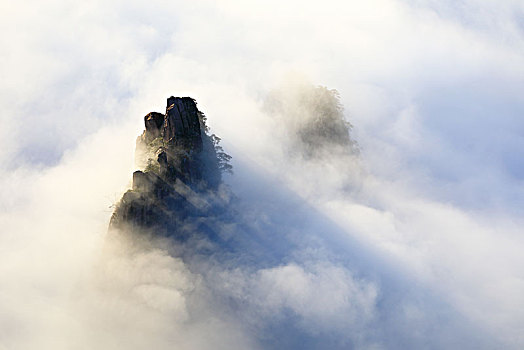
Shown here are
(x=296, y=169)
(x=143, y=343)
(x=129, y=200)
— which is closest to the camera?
(x=129, y=200)

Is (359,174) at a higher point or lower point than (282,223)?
higher

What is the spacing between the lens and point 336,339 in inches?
3492

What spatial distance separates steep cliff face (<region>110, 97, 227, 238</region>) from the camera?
237 feet

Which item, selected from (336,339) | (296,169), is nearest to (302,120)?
(296,169)

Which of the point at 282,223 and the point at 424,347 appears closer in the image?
the point at 424,347

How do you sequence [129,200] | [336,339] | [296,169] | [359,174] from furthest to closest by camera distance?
1. [359,174]
2. [296,169]
3. [336,339]
4. [129,200]

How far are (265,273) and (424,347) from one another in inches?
1236

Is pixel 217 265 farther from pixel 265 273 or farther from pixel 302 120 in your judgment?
pixel 302 120

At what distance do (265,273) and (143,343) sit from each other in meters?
23.4

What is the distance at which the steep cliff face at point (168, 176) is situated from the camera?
237ft

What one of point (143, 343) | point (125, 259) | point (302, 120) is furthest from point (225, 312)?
point (302, 120)

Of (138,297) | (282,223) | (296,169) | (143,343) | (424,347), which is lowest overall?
(143,343)

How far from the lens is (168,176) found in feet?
241

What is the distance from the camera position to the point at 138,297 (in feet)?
262
